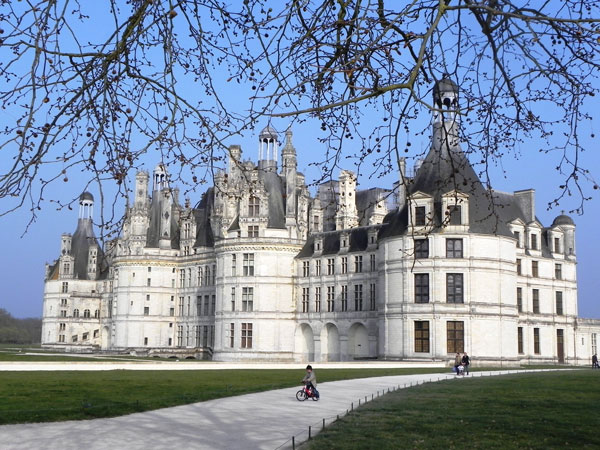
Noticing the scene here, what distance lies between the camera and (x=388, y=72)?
8586 millimetres

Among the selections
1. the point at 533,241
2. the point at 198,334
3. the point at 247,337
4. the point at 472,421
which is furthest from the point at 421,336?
the point at 472,421

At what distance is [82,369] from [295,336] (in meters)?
25.4

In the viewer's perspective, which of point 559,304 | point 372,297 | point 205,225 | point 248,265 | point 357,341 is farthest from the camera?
point 205,225

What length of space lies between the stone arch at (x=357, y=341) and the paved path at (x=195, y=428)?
34.1m

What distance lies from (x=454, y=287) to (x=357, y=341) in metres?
10.3

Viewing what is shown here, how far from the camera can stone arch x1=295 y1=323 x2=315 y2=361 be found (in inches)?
2322

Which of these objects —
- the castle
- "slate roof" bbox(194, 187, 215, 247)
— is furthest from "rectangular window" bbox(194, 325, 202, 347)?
"slate roof" bbox(194, 187, 215, 247)

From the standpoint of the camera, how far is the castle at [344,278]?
47.0 m

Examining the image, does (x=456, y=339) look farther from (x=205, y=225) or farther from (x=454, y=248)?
(x=205, y=225)

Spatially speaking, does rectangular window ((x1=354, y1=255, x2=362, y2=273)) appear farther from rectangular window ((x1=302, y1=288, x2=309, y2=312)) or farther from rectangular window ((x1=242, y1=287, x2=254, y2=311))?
rectangular window ((x1=242, y1=287, x2=254, y2=311))

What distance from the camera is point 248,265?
58.3 m

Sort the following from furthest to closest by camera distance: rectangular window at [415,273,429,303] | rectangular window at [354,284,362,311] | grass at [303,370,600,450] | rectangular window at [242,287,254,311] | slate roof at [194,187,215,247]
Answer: slate roof at [194,187,215,247], rectangular window at [242,287,254,311], rectangular window at [354,284,362,311], rectangular window at [415,273,429,303], grass at [303,370,600,450]

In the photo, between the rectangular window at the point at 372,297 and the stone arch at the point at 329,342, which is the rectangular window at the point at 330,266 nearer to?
the stone arch at the point at 329,342

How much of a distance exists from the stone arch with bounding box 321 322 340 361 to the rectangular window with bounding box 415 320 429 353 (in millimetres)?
9996
